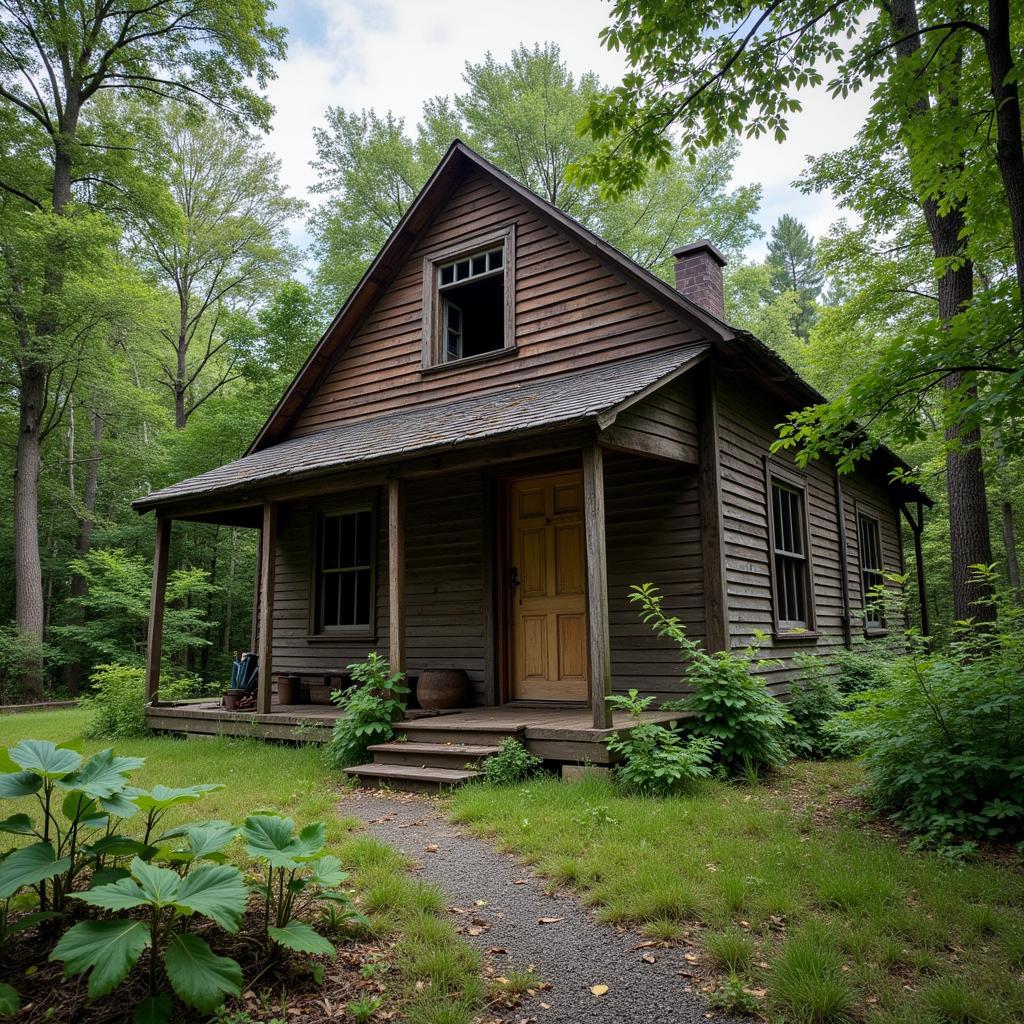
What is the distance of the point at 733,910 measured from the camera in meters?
3.26

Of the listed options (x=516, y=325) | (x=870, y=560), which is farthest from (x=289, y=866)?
(x=870, y=560)

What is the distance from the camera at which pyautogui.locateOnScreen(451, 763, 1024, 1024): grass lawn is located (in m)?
2.55

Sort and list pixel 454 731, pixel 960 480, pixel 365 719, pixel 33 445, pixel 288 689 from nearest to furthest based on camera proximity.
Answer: pixel 454 731
pixel 365 719
pixel 288 689
pixel 960 480
pixel 33 445

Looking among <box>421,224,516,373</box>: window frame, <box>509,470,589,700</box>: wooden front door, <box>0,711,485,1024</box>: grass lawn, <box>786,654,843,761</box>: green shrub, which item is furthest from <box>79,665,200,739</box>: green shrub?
<box>786,654,843,761</box>: green shrub

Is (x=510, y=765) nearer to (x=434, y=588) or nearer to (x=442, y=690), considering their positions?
(x=442, y=690)

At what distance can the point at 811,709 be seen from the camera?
7.90m

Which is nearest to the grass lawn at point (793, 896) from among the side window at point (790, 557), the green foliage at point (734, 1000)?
the green foliage at point (734, 1000)

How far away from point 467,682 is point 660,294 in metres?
4.66

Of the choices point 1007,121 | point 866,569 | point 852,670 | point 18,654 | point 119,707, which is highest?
point 1007,121

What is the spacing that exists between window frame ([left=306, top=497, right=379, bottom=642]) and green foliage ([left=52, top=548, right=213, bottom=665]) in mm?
7000

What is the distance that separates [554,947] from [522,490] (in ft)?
19.1

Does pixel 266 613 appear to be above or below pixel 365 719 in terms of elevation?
above

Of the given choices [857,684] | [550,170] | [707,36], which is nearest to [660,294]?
[707,36]

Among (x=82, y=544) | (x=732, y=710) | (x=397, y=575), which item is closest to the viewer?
(x=732, y=710)
